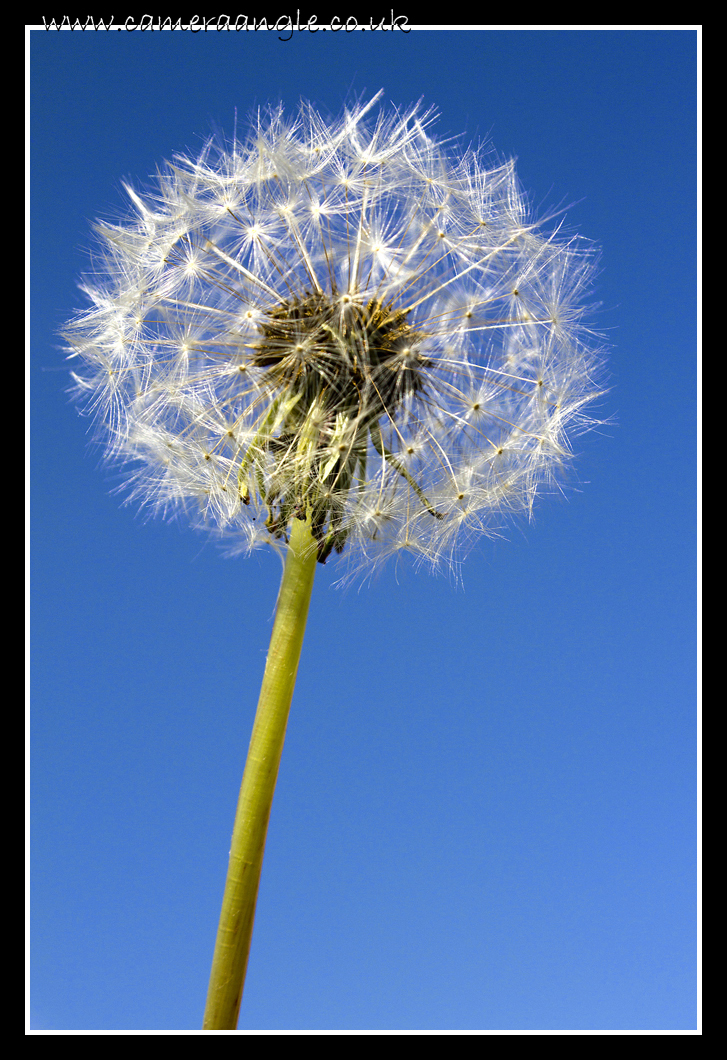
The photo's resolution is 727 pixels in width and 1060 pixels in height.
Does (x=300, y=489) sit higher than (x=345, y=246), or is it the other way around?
(x=345, y=246)

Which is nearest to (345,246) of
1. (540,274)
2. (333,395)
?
(333,395)

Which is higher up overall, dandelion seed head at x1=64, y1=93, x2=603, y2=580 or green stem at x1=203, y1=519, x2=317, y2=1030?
dandelion seed head at x1=64, y1=93, x2=603, y2=580

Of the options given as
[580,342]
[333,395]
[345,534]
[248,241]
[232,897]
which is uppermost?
[248,241]

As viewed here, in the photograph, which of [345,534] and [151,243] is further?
[151,243]

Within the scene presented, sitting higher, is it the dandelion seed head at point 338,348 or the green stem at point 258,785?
the dandelion seed head at point 338,348

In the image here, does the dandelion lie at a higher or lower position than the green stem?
higher

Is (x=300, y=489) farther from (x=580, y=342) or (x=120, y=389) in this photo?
(x=580, y=342)

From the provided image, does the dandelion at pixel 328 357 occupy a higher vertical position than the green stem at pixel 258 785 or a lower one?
higher

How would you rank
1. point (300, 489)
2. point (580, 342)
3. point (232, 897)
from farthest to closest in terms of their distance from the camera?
point (580, 342) → point (300, 489) → point (232, 897)
